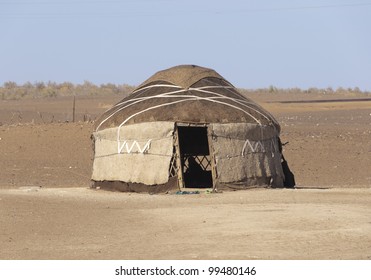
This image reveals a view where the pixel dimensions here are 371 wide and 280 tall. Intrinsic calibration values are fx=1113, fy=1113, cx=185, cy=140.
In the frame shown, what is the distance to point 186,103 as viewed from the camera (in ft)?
69.9

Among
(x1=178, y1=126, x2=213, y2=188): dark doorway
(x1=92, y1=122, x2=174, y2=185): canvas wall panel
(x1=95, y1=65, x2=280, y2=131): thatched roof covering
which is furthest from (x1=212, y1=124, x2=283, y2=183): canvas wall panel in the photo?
(x1=178, y1=126, x2=213, y2=188): dark doorway

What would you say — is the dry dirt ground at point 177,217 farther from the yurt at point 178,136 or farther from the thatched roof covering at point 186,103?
the thatched roof covering at point 186,103

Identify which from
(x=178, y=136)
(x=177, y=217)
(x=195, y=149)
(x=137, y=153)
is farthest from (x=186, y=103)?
(x=177, y=217)

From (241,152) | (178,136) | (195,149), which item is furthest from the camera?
(195,149)

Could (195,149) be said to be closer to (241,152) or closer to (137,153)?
(137,153)

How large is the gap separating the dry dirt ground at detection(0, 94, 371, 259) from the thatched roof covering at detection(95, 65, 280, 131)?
1.58 meters

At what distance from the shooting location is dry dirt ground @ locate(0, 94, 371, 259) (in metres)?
12.4

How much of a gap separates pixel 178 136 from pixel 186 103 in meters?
0.75

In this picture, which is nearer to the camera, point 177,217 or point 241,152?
point 177,217

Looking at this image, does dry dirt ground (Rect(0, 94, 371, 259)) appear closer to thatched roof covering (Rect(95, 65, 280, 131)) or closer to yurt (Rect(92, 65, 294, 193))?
yurt (Rect(92, 65, 294, 193))

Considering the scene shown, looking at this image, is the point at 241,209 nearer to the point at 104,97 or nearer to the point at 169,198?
the point at 169,198

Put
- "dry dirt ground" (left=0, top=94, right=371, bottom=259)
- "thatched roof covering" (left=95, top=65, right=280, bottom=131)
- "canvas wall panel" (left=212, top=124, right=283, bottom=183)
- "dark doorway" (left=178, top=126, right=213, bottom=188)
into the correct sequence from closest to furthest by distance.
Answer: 1. "dry dirt ground" (left=0, top=94, right=371, bottom=259)
2. "canvas wall panel" (left=212, top=124, right=283, bottom=183)
3. "thatched roof covering" (left=95, top=65, right=280, bottom=131)
4. "dark doorway" (left=178, top=126, right=213, bottom=188)

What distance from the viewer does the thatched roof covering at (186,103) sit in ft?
69.2

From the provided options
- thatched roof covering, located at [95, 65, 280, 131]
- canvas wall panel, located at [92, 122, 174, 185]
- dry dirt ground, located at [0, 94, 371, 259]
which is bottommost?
dry dirt ground, located at [0, 94, 371, 259]
